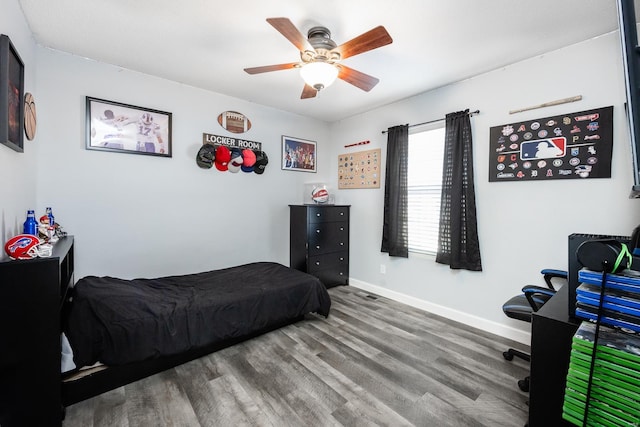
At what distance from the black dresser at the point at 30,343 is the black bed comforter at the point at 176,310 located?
0.81ft

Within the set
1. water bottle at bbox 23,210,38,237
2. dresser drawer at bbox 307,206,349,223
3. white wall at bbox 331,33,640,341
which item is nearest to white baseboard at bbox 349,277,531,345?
white wall at bbox 331,33,640,341

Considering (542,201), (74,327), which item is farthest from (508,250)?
(74,327)

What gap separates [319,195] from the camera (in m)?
3.98

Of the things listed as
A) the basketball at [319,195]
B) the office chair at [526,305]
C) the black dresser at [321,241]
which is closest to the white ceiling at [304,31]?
the basketball at [319,195]

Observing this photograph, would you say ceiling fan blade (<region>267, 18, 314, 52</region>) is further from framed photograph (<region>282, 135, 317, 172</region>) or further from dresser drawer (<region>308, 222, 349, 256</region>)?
dresser drawer (<region>308, 222, 349, 256</region>)

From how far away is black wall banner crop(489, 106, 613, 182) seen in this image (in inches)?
80.8

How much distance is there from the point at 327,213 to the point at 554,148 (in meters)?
2.51

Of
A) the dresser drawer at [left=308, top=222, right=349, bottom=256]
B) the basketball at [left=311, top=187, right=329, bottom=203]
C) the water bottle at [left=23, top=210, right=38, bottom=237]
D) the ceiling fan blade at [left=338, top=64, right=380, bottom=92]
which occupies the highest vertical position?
the ceiling fan blade at [left=338, top=64, right=380, bottom=92]

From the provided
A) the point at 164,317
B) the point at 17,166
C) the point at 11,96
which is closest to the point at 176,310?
the point at 164,317

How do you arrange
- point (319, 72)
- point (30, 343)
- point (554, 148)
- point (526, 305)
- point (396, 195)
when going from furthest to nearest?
1. point (396, 195)
2. point (554, 148)
3. point (526, 305)
4. point (319, 72)
5. point (30, 343)

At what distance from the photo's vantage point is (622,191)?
6.54 ft

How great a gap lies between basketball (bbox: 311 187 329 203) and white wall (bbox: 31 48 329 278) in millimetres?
420

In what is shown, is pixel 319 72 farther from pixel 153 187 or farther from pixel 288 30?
pixel 153 187

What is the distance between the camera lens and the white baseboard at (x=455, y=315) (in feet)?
8.07
